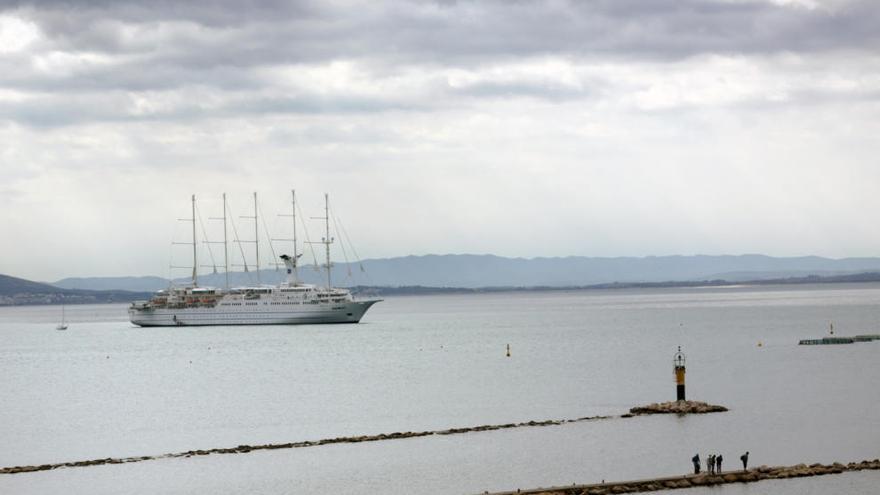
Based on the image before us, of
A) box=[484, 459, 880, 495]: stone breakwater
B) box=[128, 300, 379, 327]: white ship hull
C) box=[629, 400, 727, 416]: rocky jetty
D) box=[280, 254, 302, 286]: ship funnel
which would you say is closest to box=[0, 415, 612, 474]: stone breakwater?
box=[629, 400, 727, 416]: rocky jetty

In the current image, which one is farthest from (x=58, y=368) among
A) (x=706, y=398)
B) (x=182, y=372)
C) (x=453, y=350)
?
(x=706, y=398)

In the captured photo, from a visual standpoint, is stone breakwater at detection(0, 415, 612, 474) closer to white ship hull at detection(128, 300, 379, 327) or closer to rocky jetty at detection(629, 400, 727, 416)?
rocky jetty at detection(629, 400, 727, 416)

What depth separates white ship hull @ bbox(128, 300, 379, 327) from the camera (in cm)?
14709

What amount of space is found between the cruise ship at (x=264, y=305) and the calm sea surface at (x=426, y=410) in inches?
927

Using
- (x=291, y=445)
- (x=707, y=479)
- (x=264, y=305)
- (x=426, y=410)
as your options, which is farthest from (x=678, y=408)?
(x=264, y=305)

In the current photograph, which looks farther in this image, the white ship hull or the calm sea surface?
the white ship hull

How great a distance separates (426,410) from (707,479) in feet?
79.7

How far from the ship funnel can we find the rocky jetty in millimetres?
99888

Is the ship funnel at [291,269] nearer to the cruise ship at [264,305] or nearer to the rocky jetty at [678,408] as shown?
the cruise ship at [264,305]

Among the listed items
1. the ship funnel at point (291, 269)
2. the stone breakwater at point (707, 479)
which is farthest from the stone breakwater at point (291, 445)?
the ship funnel at point (291, 269)

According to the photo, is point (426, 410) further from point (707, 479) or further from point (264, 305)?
point (264, 305)

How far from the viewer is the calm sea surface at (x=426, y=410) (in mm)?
42188

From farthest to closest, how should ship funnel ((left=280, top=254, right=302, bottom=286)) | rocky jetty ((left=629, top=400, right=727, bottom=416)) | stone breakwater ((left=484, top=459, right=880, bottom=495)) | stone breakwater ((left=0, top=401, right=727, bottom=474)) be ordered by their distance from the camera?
1. ship funnel ((left=280, top=254, right=302, bottom=286))
2. rocky jetty ((left=629, top=400, right=727, bottom=416))
3. stone breakwater ((left=0, top=401, right=727, bottom=474))
4. stone breakwater ((left=484, top=459, right=880, bottom=495))

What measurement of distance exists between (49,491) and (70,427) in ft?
59.9
